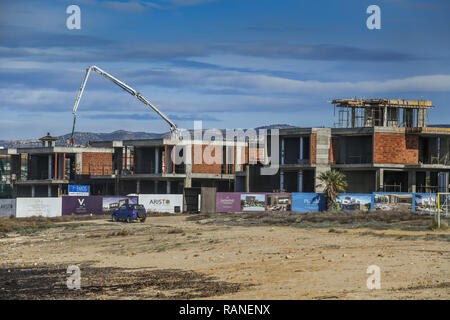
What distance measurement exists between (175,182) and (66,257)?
6527 centimetres

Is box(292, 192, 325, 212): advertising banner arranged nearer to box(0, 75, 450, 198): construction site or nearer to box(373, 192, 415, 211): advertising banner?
box(373, 192, 415, 211): advertising banner

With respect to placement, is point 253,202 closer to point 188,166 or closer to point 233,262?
point 188,166

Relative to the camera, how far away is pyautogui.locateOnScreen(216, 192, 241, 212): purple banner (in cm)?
7112

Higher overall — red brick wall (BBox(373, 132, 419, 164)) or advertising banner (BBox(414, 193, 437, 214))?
red brick wall (BBox(373, 132, 419, 164))

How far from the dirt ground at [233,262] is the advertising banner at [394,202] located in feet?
51.0

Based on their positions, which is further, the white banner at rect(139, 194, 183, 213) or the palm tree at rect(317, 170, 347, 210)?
the white banner at rect(139, 194, 183, 213)

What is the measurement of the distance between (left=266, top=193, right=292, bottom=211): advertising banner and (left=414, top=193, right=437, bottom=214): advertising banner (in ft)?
42.2

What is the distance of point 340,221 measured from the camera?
51.8m

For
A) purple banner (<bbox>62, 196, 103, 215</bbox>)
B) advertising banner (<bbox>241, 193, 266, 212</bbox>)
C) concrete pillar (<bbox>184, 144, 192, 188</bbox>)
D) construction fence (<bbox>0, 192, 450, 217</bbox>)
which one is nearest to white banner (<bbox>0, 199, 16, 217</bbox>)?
construction fence (<bbox>0, 192, 450, 217</bbox>)

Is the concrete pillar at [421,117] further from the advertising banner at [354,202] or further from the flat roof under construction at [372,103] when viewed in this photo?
the advertising banner at [354,202]

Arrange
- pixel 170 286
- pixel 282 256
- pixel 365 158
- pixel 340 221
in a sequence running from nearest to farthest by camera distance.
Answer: pixel 170 286 → pixel 282 256 → pixel 340 221 → pixel 365 158

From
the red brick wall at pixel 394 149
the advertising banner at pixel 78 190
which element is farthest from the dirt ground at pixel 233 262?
the advertising banner at pixel 78 190
